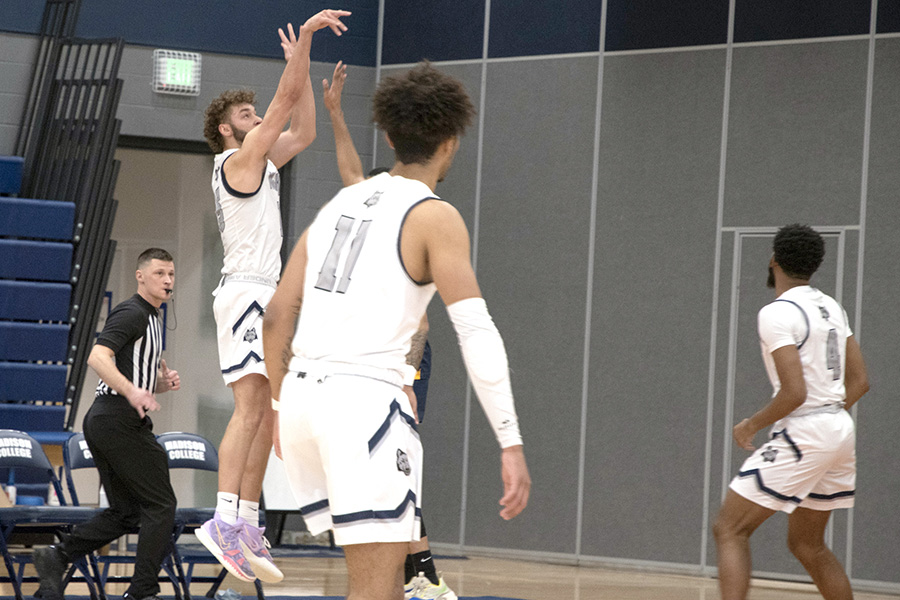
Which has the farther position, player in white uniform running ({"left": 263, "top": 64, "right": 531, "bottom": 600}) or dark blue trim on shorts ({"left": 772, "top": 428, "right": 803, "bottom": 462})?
dark blue trim on shorts ({"left": 772, "top": 428, "right": 803, "bottom": 462})

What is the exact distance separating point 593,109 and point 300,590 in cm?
411

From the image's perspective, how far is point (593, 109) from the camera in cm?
882

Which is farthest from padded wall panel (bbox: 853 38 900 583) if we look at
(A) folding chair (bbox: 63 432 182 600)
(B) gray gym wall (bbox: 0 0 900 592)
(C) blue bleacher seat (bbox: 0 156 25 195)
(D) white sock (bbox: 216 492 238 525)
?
(C) blue bleacher seat (bbox: 0 156 25 195)

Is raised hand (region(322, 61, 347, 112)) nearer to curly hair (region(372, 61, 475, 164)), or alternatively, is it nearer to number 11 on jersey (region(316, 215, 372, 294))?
curly hair (region(372, 61, 475, 164))

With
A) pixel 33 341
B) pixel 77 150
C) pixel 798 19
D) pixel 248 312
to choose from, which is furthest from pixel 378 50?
pixel 248 312

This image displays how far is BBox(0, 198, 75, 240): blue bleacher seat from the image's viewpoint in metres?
8.28

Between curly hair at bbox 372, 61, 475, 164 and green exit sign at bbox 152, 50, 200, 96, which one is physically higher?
green exit sign at bbox 152, 50, 200, 96

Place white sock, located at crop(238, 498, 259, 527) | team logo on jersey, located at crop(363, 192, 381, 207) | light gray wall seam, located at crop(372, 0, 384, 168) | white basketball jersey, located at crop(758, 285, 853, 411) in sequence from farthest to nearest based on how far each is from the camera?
light gray wall seam, located at crop(372, 0, 384, 168), white basketball jersey, located at crop(758, 285, 853, 411), white sock, located at crop(238, 498, 259, 527), team logo on jersey, located at crop(363, 192, 381, 207)

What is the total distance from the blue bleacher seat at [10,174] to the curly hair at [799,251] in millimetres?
5772

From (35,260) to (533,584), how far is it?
4.07 m

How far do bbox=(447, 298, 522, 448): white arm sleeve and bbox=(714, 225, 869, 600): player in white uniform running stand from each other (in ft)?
6.81

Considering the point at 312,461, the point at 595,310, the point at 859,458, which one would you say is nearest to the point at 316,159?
the point at 595,310

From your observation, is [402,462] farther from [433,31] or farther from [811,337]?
[433,31]

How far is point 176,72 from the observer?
916 cm
